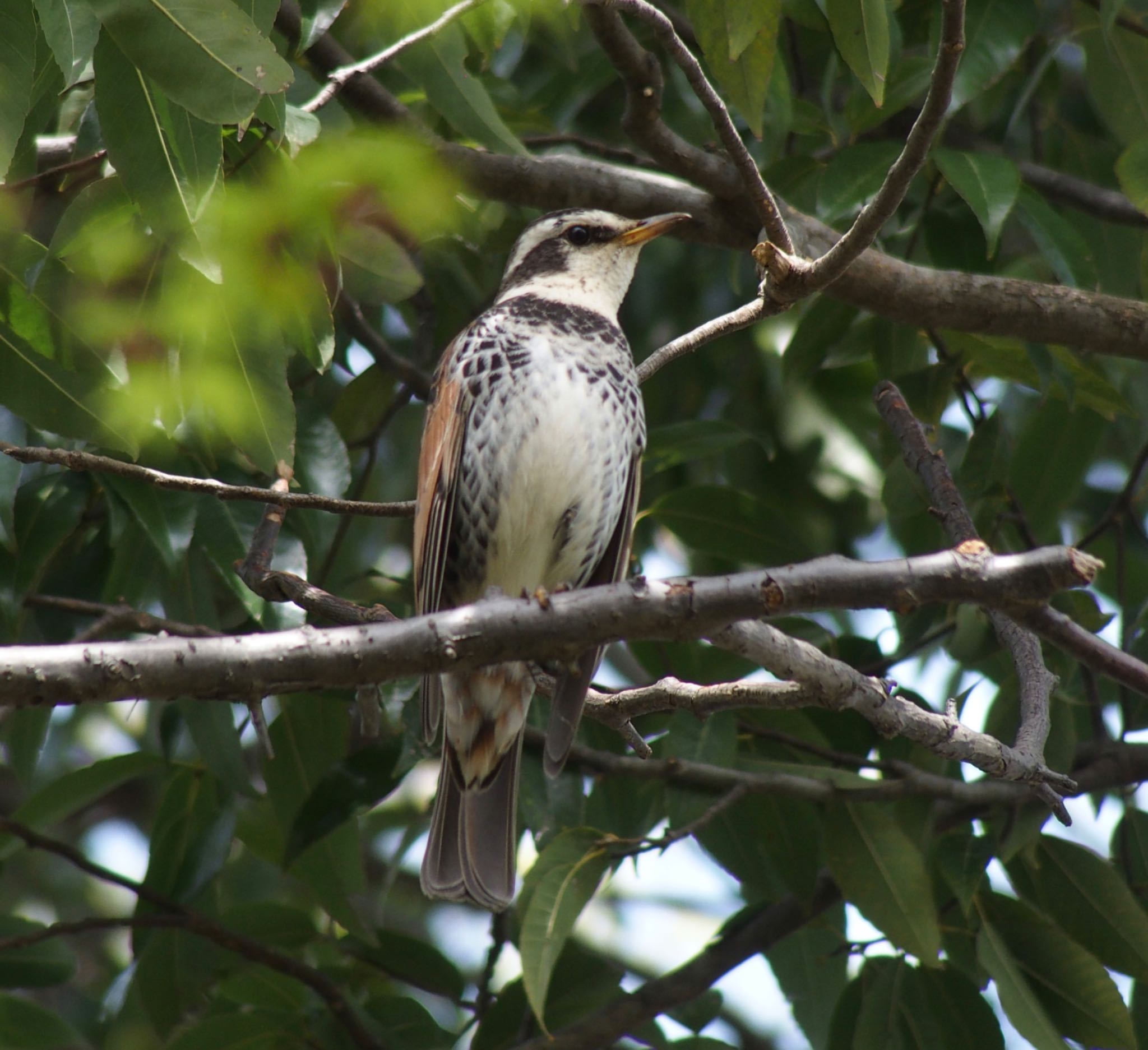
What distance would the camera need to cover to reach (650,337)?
6.46 meters

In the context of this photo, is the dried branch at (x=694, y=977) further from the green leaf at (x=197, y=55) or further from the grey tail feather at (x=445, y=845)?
the green leaf at (x=197, y=55)

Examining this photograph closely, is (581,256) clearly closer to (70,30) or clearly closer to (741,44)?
(741,44)

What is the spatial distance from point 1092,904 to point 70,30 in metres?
3.64

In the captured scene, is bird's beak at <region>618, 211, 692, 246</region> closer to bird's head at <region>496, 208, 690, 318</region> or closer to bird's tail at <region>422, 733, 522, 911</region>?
bird's head at <region>496, 208, 690, 318</region>

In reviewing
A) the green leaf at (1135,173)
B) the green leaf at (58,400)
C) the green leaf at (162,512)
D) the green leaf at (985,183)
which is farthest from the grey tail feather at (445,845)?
the green leaf at (1135,173)

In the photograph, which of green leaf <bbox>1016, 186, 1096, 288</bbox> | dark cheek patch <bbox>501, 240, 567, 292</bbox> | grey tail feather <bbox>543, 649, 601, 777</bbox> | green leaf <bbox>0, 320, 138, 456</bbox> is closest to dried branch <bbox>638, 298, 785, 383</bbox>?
grey tail feather <bbox>543, 649, 601, 777</bbox>

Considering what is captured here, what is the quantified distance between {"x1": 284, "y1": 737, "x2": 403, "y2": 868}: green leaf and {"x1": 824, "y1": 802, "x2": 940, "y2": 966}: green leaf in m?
1.41

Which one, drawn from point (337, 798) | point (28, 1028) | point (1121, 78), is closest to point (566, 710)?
point (337, 798)

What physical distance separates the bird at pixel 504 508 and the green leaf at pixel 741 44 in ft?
3.21

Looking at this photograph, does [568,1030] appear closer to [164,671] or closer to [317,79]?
[164,671]

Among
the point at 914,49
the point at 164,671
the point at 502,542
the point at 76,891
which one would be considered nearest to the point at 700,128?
the point at 914,49

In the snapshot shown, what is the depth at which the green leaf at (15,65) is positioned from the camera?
257 cm

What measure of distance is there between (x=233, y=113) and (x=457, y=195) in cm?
216

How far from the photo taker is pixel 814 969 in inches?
181
